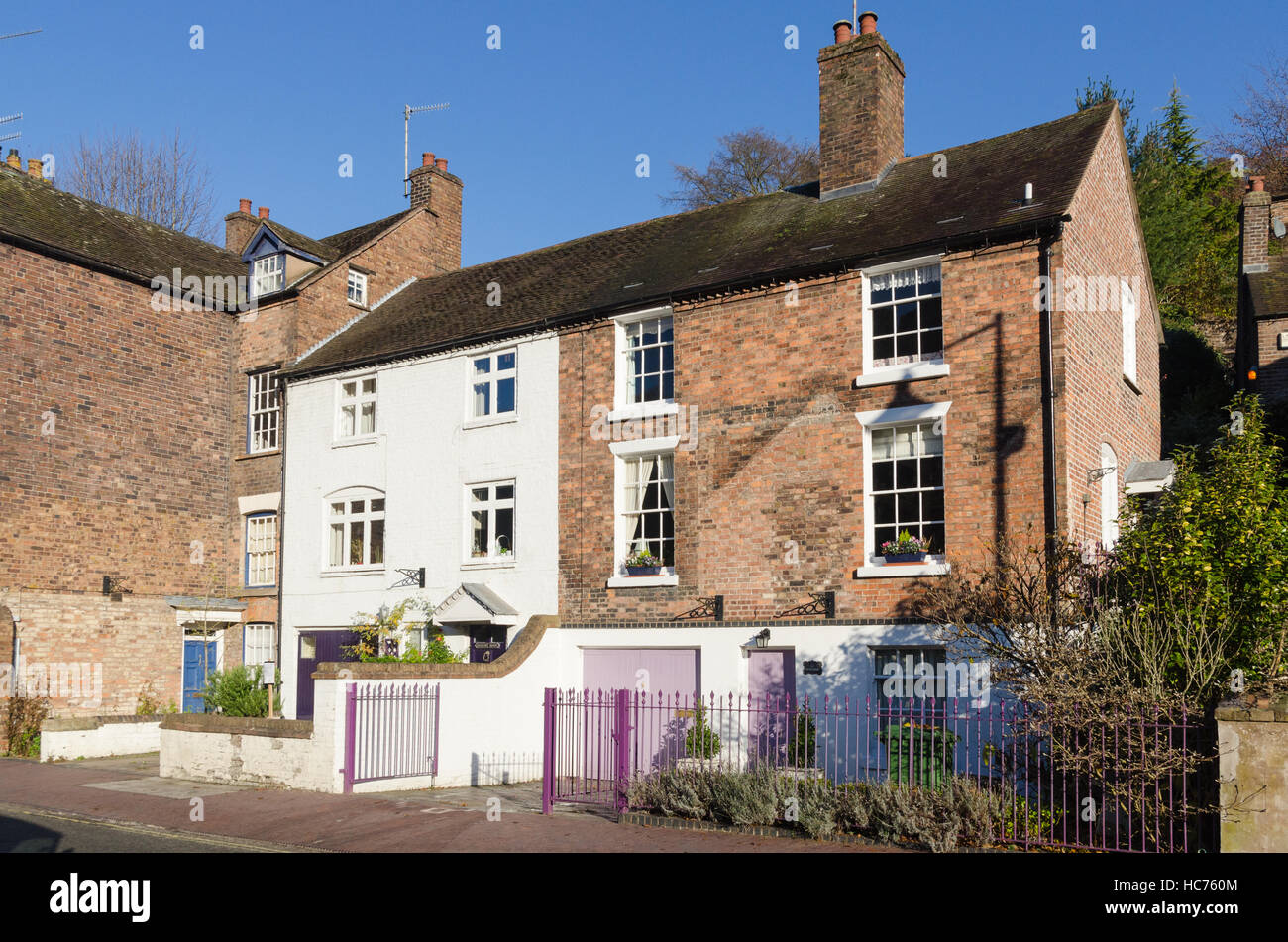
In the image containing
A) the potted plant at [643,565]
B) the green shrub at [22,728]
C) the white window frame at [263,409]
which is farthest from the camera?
the white window frame at [263,409]

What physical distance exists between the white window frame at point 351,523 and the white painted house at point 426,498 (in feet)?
0.09

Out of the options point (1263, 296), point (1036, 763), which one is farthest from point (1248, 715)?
point (1263, 296)

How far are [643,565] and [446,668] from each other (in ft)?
11.7

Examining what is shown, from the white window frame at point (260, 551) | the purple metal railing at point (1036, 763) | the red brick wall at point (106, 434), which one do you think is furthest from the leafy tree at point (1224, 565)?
the red brick wall at point (106, 434)

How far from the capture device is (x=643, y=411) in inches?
762

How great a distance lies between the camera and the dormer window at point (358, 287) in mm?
27084

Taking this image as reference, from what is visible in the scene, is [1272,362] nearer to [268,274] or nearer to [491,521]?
[491,521]

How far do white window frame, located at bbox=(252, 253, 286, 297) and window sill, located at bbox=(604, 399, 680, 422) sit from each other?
11.0m

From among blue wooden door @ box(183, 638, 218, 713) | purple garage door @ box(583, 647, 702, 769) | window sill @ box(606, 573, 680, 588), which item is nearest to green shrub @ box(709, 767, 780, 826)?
purple garage door @ box(583, 647, 702, 769)

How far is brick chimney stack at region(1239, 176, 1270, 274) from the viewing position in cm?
3069

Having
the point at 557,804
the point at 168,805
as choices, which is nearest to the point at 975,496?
the point at 557,804

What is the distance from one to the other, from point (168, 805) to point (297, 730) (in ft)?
6.54

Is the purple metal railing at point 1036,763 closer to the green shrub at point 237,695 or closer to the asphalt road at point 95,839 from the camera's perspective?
the asphalt road at point 95,839
